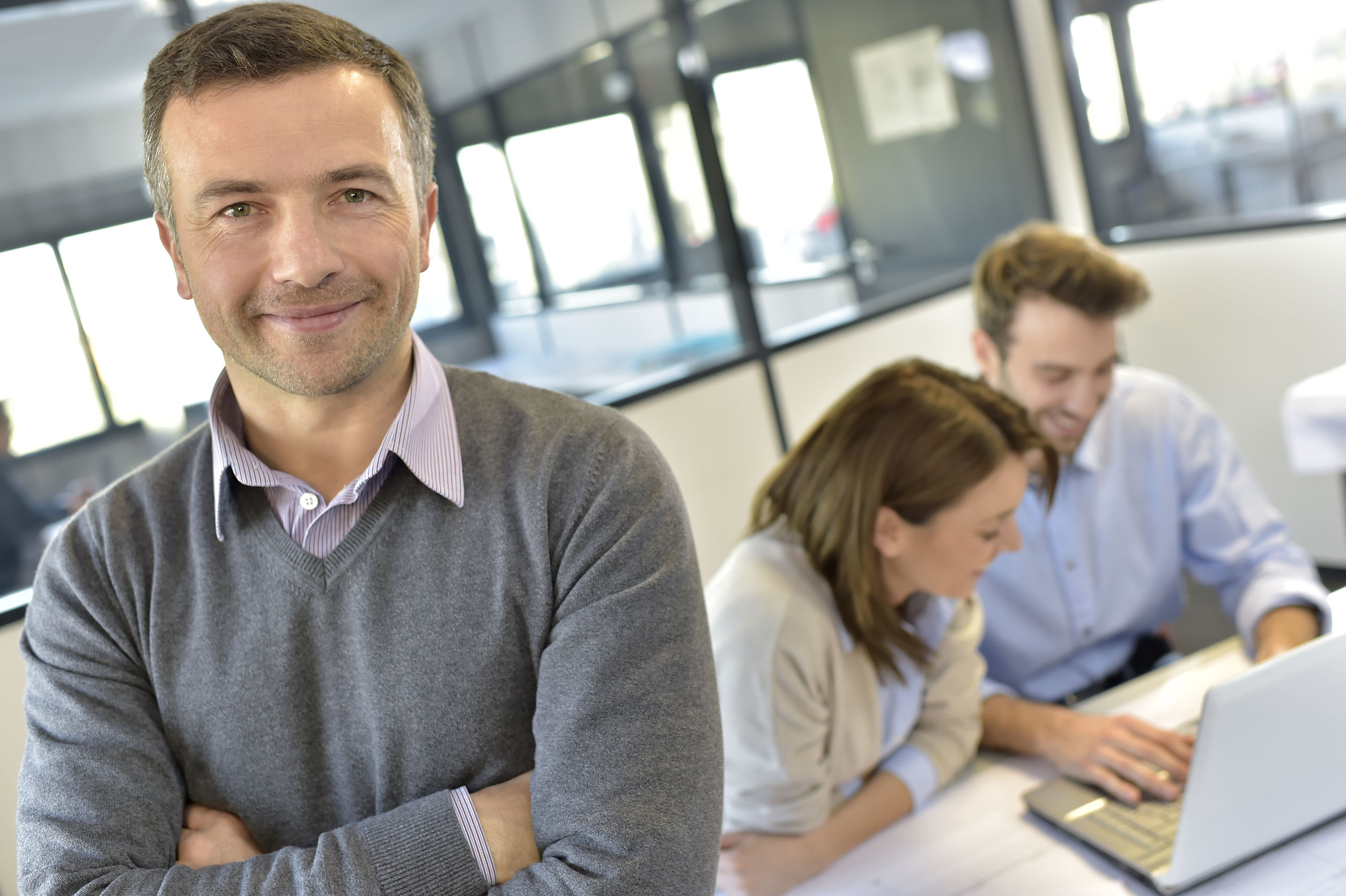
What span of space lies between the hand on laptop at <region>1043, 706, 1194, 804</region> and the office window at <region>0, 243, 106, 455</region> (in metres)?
2.09

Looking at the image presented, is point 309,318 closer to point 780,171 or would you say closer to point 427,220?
point 427,220

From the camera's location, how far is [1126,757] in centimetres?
142

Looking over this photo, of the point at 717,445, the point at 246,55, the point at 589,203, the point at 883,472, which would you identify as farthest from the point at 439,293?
the point at 246,55

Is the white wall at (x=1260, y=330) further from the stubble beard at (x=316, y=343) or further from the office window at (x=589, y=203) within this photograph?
the stubble beard at (x=316, y=343)

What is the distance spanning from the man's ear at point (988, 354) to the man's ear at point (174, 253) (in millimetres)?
1498

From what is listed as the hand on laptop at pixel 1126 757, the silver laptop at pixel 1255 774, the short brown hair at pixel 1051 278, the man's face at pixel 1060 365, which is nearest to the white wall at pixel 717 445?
the short brown hair at pixel 1051 278

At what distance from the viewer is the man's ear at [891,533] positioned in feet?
5.25

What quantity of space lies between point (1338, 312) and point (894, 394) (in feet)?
6.61

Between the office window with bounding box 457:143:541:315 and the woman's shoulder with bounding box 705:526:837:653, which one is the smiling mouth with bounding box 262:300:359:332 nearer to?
the woman's shoulder with bounding box 705:526:837:653

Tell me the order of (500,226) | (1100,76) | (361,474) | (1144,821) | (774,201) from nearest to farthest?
(361,474)
(1144,821)
(500,226)
(774,201)
(1100,76)

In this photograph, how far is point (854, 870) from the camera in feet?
4.67

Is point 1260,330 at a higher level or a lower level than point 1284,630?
higher

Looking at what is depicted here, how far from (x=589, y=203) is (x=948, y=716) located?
1.99m

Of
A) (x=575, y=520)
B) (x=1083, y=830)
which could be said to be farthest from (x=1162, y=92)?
(x=575, y=520)
